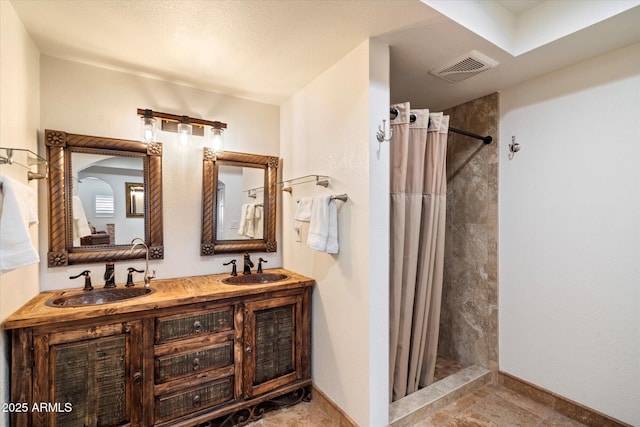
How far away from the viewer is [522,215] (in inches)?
84.9

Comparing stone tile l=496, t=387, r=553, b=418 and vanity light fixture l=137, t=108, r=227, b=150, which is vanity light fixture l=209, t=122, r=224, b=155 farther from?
stone tile l=496, t=387, r=553, b=418

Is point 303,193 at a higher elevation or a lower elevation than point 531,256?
higher

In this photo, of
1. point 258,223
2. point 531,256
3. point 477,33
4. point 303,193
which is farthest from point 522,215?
point 258,223

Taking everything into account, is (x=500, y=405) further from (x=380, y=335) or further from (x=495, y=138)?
A: (x=495, y=138)

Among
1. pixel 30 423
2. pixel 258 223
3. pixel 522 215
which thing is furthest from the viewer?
pixel 258 223

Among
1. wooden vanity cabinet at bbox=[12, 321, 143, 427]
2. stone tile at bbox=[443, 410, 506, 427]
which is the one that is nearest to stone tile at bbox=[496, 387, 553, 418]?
stone tile at bbox=[443, 410, 506, 427]

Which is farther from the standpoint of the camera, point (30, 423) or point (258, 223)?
point (258, 223)

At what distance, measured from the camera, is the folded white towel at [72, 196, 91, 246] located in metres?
1.92

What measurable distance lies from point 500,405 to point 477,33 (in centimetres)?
243

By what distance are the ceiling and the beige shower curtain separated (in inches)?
17.5

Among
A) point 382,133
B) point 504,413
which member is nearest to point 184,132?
point 382,133

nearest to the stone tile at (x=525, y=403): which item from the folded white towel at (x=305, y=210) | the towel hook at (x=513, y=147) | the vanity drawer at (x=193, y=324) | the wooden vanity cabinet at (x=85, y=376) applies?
the towel hook at (x=513, y=147)

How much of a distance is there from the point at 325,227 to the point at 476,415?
5.27 feet

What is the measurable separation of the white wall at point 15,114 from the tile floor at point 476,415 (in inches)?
57.7
